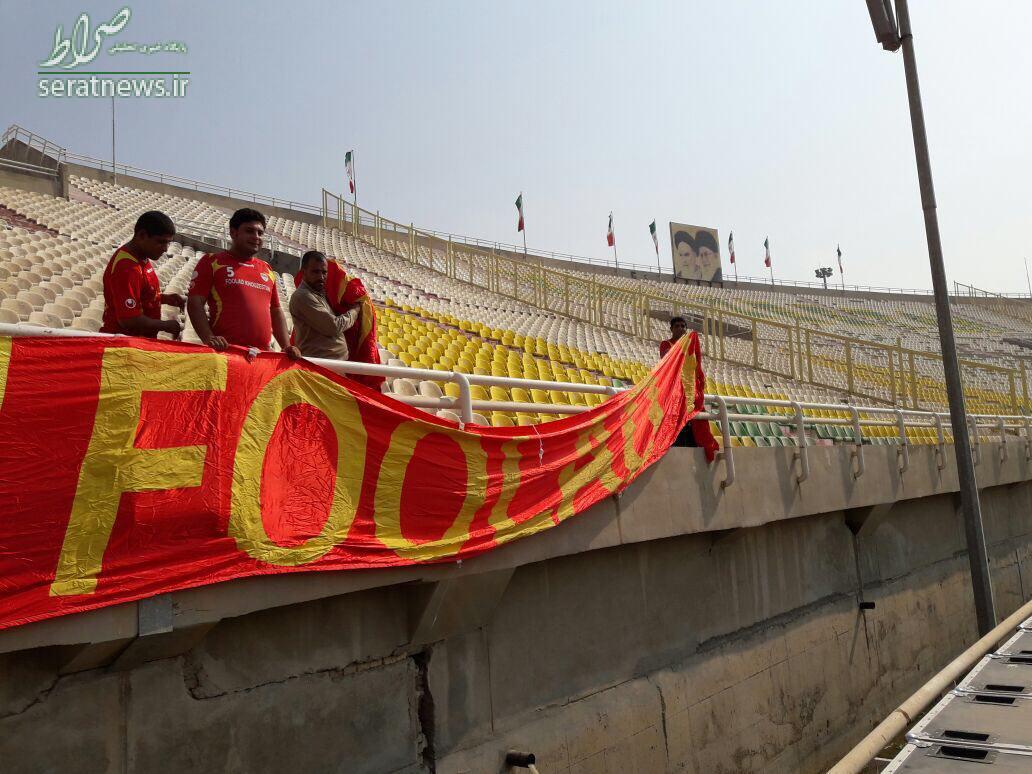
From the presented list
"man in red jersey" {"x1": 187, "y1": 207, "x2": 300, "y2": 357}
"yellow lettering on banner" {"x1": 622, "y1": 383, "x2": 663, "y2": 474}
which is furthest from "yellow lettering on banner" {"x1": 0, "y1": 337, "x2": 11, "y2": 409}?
"yellow lettering on banner" {"x1": 622, "y1": 383, "x2": 663, "y2": 474}

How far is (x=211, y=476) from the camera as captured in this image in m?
3.54

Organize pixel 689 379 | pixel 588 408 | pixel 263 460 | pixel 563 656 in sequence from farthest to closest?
pixel 689 379
pixel 588 408
pixel 563 656
pixel 263 460

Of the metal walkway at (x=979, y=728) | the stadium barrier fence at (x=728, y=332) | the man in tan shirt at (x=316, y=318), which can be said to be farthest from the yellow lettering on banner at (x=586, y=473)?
the stadium barrier fence at (x=728, y=332)

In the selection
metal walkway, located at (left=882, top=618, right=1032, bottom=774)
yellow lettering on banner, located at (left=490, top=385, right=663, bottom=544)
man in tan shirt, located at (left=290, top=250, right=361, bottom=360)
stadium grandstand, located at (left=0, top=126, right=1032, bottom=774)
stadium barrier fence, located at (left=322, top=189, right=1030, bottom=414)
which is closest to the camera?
metal walkway, located at (left=882, top=618, right=1032, bottom=774)

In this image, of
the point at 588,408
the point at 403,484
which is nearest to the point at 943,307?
the point at 588,408

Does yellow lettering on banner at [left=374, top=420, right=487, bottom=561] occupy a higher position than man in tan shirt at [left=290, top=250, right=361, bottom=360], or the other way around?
man in tan shirt at [left=290, top=250, right=361, bottom=360]

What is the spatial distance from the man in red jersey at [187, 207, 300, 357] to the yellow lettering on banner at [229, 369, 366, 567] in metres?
0.38

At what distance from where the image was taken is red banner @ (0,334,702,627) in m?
3.07

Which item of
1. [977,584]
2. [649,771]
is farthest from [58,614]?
[977,584]

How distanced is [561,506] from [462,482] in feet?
2.89

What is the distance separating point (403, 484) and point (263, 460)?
0.81 m

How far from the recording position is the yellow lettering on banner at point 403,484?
167 inches

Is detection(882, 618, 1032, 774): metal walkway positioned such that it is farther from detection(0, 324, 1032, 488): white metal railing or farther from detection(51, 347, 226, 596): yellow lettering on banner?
detection(51, 347, 226, 596): yellow lettering on banner

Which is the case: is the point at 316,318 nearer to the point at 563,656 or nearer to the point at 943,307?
the point at 563,656
